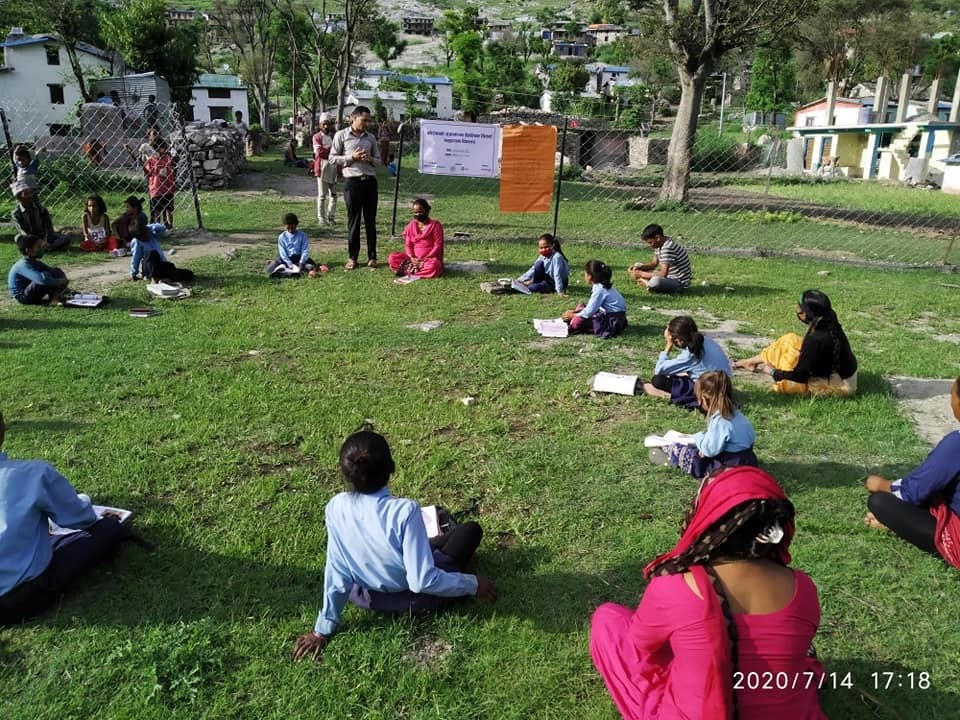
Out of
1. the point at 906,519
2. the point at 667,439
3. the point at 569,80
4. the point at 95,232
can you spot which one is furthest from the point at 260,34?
the point at 906,519

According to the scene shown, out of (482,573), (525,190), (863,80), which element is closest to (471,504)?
(482,573)

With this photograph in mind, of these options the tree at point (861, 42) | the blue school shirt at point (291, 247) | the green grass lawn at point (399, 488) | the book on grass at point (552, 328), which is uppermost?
the tree at point (861, 42)

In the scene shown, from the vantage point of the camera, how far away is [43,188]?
1505 centimetres

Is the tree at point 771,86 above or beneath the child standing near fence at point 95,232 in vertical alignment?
above

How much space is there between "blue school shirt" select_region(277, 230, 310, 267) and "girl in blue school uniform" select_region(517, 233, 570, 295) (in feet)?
10.2

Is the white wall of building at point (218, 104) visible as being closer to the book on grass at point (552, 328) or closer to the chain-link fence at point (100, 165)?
the chain-link fence at point (100, 165)

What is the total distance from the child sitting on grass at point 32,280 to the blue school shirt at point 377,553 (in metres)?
6.77

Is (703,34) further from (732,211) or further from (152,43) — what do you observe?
(152,43)

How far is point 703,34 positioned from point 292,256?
44.7ft

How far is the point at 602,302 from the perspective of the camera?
734cm

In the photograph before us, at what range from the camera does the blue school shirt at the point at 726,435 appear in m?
4.26

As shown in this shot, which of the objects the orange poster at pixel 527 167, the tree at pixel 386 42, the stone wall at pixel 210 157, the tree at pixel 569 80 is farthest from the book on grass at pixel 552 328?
the tree at pixel 386 42

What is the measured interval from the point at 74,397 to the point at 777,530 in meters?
5.34

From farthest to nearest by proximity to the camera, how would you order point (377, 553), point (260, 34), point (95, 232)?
point (260, 34) → point (95, 232) → point (377, 553)
